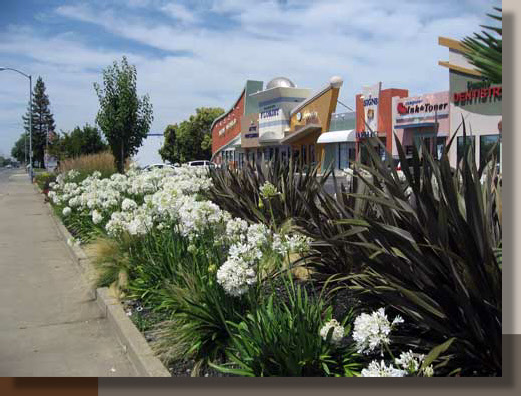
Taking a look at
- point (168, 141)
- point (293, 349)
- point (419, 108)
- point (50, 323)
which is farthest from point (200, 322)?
point (419, 108)

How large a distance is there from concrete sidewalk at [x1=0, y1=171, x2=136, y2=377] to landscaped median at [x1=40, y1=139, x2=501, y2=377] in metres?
0.36

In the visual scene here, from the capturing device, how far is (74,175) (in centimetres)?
1591

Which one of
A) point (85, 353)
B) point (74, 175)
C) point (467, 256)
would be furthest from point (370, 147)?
point (74, 175)

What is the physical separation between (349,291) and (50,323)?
3138 millimetres

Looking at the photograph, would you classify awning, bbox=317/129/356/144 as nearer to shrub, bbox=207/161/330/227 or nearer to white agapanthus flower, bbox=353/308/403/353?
shrub, bbox=207/161/330/227

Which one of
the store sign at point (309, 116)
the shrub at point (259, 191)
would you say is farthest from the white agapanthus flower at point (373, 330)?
the store sign at point (309, 116)

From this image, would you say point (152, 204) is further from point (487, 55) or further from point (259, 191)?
point (487, 55)

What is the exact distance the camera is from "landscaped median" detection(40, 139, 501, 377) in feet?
10.9

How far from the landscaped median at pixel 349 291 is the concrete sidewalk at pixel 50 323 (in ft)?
1.18

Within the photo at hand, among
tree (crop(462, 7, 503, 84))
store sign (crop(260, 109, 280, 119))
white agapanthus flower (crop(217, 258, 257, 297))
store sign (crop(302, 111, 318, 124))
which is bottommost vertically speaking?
white agapanthus flower (crop(217, 258, 257, 297))

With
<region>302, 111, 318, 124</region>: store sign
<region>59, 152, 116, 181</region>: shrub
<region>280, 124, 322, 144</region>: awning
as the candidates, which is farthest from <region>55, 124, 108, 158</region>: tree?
<region>302, 111, 318, 124</region>: store sign

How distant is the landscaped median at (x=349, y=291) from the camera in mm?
3336

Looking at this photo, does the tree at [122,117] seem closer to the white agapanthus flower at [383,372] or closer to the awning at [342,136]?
the awning at [342,136]

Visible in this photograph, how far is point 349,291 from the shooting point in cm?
475
